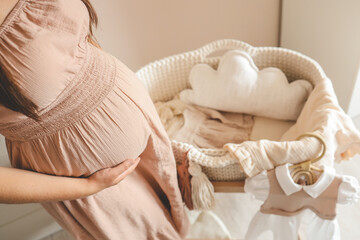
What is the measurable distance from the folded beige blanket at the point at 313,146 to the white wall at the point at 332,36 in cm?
39

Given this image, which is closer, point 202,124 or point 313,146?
point 313,146

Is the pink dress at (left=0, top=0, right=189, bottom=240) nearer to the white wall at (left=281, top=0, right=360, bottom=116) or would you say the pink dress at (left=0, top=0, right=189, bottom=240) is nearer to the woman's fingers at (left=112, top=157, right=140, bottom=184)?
the woman's fingers at (left=112, top=157, right=140, bottom=184)

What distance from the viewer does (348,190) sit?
725mm

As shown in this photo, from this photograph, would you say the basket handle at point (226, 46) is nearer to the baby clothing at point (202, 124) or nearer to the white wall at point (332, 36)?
the baby clothing at point (202, 124)

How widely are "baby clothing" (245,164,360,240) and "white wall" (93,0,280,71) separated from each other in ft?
2.76

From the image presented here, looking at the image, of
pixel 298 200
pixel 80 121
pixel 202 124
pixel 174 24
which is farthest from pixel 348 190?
pixel 174 24

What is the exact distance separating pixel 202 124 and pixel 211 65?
26cm

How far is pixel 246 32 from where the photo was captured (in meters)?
1.47

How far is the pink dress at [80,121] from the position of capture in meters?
0.45

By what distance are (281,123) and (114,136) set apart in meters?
0.75

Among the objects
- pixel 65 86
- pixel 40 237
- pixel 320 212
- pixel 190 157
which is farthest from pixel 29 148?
pixel 40 237

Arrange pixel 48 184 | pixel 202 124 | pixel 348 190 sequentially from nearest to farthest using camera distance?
1. pixel 48 184
2. pixel 348 190
3. pixel 202 124

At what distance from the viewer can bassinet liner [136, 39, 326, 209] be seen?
867 millimetres

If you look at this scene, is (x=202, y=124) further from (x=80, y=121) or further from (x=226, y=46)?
(x=80, y=121)
